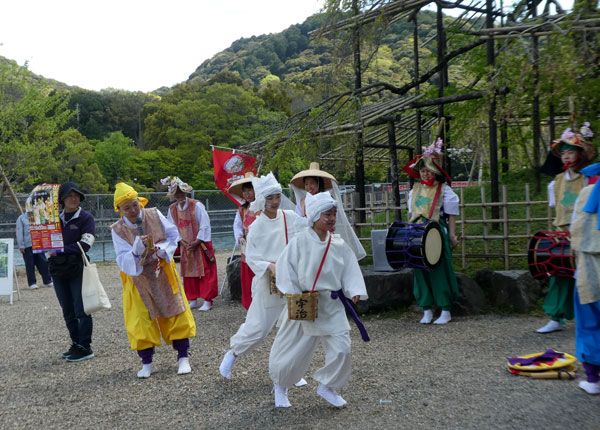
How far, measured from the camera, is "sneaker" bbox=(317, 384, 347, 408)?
437 cm

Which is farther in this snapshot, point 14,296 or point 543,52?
point 14,296

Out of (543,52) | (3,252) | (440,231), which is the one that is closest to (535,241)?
(440,231)

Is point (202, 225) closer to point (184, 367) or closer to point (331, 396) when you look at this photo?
point (184, 367)

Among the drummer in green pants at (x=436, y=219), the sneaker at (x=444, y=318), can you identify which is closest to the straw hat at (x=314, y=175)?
the drummer in green pants at (x=436, y=219)

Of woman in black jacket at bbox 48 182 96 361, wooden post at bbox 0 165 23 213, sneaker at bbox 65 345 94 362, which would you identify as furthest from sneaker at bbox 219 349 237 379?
wooden post at bbox 0 165 23 213

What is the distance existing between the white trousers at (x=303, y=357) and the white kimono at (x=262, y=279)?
652 millimetres

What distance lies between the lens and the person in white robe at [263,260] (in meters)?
5.23

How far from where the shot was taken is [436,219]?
746 cm

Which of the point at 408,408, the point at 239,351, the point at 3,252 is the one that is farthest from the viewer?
the point at 3,252

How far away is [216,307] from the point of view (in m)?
9.75

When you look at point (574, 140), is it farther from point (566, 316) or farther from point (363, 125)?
point (363, 125)

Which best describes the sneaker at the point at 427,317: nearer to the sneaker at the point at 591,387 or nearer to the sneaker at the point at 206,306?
the sneaker at the point at 591,387

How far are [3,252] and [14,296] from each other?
1074mm

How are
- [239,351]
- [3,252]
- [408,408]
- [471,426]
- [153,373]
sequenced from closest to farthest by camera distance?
[471,426], [408,408], [239,351], [153,373], [3,252]
